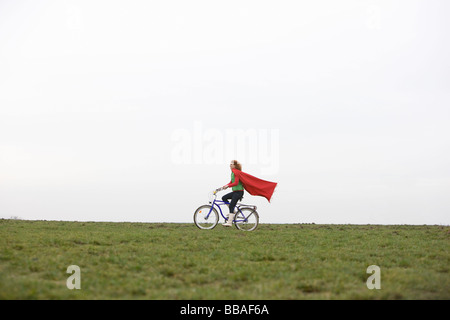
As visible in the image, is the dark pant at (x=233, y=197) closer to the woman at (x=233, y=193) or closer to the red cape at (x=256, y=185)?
the woman at (x=233, y=193)

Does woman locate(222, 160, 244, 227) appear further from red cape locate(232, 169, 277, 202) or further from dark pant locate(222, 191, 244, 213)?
red cape locate(232, 169, 277, 202)

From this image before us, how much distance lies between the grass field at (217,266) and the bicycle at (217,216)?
92.2 inches

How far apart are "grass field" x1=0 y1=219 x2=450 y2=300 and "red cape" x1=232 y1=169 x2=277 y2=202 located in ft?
10.3

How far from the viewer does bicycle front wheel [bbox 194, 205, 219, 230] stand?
18203 mm

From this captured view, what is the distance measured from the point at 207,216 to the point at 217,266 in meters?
7.82

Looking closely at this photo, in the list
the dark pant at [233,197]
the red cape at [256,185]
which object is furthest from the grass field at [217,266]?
the red cape at [256,185]

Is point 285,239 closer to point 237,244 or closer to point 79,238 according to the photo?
point 237,244

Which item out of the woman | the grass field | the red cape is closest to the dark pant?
the woman

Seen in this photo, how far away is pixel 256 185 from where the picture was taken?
1859 centimetres

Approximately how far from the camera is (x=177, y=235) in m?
15.6

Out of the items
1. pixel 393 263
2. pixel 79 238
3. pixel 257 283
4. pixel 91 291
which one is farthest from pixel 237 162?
pixel 91 291
